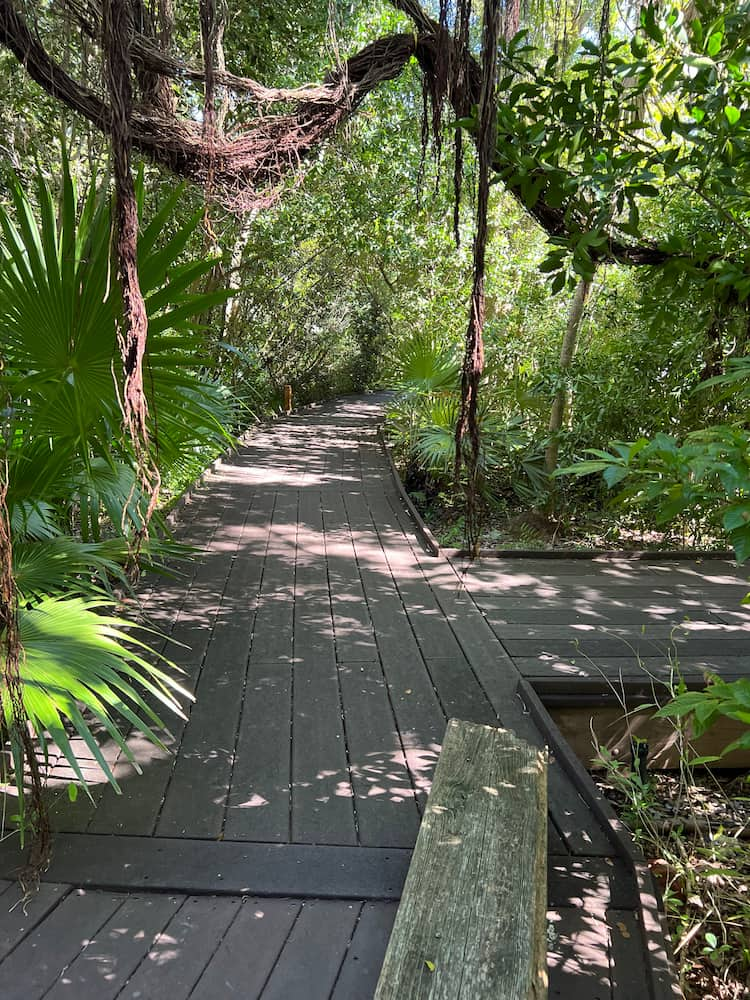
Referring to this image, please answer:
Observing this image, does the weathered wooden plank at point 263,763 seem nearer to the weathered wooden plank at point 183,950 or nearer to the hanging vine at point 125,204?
the weathered wooden plank at point 183,950

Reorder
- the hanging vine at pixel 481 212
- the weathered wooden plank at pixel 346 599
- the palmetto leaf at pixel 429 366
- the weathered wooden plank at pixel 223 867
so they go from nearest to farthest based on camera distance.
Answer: the hanging vine at pixel 481 212 < the weathered wooden plank at pixel 223 867 < the weathered wooden plank at pixel 346 599 < the palmetto leaf at pixel 429 366

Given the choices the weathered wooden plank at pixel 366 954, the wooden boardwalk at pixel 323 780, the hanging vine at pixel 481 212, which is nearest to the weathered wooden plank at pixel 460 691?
the wooden boardwalk at pixel 323 780

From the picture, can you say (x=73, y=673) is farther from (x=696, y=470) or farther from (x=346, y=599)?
(x=346, y=599)

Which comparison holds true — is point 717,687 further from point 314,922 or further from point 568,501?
point 568,501

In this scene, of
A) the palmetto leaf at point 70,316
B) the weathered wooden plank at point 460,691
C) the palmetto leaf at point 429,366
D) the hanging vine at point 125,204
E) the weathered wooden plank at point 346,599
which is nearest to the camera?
the hanging vine at point 125,204

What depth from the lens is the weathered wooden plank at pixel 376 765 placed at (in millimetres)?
1946

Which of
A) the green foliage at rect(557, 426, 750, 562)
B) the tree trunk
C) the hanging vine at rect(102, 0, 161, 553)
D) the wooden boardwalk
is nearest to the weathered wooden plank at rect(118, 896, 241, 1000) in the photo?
the wooden boardwalk

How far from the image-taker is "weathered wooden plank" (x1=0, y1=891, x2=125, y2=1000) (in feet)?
4.66

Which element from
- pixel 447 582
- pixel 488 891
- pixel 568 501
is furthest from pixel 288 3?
pixel 488 891

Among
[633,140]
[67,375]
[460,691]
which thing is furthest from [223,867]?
[633,140]

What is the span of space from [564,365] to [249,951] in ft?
15.6

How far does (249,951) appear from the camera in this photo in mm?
1528

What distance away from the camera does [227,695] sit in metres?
2.67

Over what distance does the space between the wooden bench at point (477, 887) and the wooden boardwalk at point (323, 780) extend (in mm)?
204
